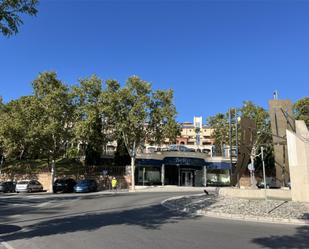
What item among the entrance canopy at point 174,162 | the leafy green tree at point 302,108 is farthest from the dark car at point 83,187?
the leafy green tree at point 302,108

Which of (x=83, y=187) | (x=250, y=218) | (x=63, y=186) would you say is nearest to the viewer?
(x=250, y=218)

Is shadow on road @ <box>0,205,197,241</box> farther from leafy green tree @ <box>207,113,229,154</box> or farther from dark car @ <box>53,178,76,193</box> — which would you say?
leafy green tree @ <box>207,113,229,154</box>

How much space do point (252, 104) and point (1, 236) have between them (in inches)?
1846

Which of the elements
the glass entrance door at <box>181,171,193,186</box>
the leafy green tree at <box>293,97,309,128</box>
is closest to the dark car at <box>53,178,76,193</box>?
the glass entrance door at <box>181,171,193,186</box>

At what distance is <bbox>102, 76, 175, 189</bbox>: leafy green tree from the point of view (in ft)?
138

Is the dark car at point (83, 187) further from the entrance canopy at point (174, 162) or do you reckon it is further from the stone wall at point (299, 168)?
the stone wall at point (299, 168)

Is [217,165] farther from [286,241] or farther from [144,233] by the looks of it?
[286,241]

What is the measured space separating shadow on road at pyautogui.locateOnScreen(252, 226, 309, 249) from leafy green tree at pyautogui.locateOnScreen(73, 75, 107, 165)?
3339cm

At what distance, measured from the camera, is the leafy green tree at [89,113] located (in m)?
42.5

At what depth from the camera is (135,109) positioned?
41812mm

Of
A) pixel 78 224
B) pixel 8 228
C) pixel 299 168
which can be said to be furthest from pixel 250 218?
pixel 8 228

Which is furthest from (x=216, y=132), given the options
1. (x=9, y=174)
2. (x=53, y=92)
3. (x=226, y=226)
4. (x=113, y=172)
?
(x=226, y=226)

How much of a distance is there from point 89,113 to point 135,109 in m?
5.30

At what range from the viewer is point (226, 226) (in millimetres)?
12703
